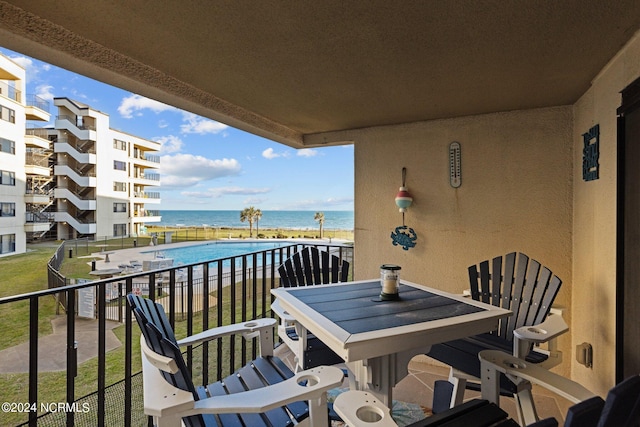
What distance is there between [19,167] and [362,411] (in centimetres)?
2095

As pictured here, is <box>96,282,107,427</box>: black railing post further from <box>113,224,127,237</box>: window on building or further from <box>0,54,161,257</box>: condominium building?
<box>113,224,127,237</box>: window on building

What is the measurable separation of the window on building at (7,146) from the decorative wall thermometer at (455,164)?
718 inches

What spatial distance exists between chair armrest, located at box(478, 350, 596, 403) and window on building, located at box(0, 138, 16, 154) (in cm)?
1907

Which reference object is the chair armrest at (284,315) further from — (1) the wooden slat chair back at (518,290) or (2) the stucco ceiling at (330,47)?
(2) the stucco ceiling at (330,47)

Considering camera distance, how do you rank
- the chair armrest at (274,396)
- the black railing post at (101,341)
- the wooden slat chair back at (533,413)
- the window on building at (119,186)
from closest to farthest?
1. the wooden slat chair back at (533,413)
2. the chair armrest at (274,396)
3. the black railing post at (101,341)
4. the window on building at (119,186)

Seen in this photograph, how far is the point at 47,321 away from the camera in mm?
6863

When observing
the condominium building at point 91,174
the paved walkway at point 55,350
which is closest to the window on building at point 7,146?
the condominium building at point 91,174

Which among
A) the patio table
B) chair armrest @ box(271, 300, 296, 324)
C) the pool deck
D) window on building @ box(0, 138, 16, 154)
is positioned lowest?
the pool deck

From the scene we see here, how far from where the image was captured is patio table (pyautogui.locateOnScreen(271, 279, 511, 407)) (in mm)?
1432

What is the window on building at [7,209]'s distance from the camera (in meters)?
14.5

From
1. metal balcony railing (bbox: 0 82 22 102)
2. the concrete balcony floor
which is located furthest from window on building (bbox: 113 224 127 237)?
the concrete balcony floor

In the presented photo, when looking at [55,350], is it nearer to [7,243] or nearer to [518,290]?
[518,290]

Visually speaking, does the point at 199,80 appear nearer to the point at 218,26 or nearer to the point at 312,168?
the point at 218,26

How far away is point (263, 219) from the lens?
118 feet
